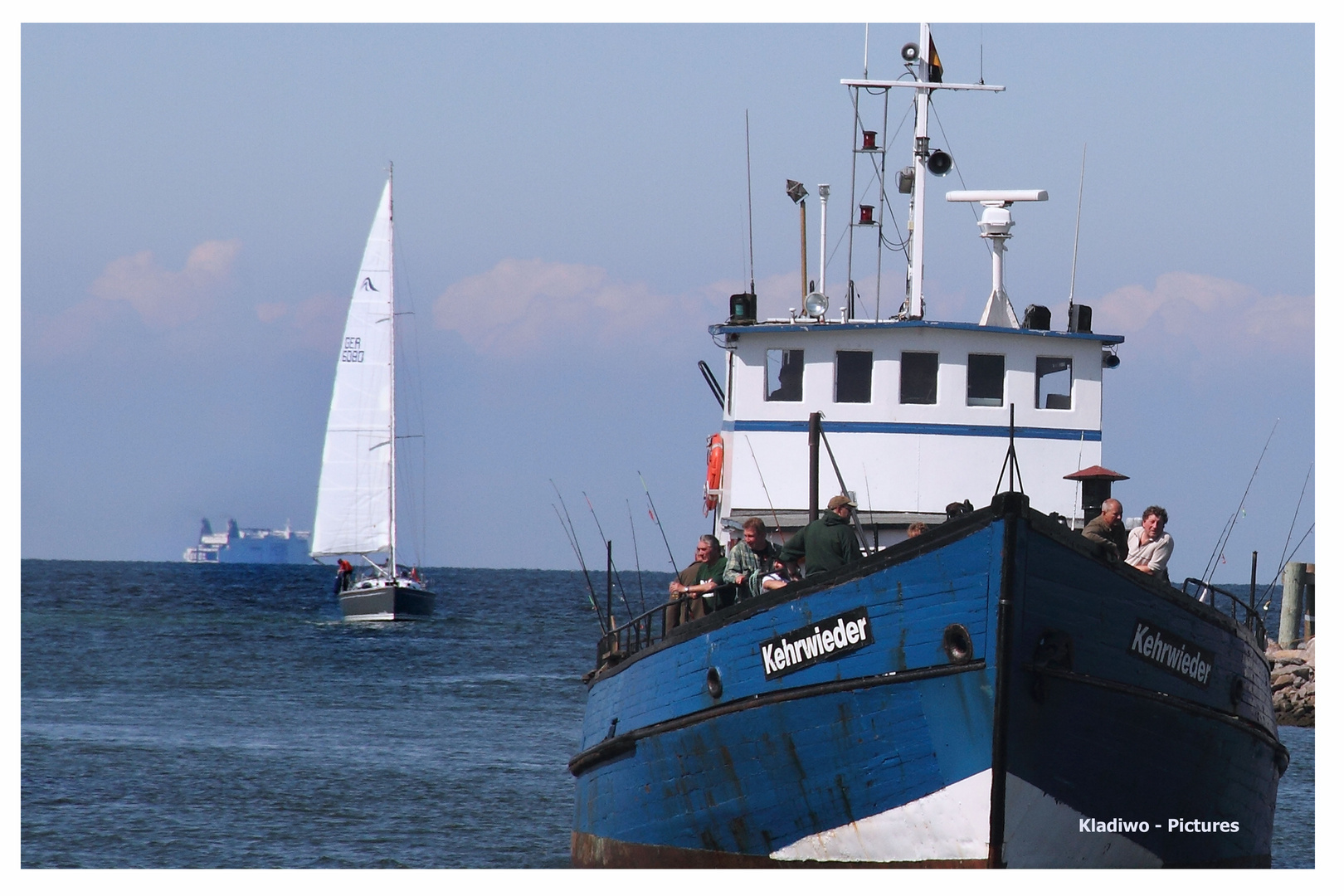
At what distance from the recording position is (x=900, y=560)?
1173 cm

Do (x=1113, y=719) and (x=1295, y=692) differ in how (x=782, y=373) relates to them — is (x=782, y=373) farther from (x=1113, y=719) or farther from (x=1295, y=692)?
(x=1295, y=692)

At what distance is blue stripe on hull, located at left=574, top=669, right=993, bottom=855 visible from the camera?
38.2 feet

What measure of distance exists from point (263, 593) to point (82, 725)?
202 feet

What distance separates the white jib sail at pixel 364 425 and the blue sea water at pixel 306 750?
13.5 feet

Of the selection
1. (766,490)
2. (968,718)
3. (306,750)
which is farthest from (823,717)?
(306,750)

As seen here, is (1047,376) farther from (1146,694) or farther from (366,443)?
(366,443)

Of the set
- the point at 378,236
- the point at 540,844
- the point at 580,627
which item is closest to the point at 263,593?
the point at 580,627

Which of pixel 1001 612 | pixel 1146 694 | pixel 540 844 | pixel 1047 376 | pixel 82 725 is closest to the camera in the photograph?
pixel 1001 612

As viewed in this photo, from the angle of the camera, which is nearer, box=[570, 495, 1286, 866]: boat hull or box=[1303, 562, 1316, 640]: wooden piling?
box=[570, 495, 1286, 866]: boat hull

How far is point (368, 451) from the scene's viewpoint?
55.8 meters

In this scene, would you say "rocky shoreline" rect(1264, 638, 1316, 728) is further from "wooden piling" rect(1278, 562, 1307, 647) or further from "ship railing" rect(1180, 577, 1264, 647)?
"ship railing" rect(1180, 577, 1264, 647)

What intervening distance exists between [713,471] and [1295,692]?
15987 mm

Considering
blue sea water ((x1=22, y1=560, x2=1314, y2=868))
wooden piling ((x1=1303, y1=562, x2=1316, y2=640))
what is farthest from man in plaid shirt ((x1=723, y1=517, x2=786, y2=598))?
wooden piling ((x1=1303, y1=562, x2=1316, y2=640))

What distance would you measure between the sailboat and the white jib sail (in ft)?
0.09
